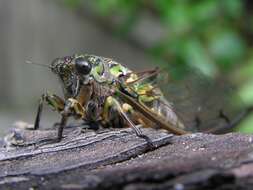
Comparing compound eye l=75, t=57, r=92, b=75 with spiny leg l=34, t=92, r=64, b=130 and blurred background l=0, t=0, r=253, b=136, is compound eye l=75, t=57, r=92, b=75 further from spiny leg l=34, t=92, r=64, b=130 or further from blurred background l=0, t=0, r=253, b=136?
blurred background l=0, t=0, r=253, b=136

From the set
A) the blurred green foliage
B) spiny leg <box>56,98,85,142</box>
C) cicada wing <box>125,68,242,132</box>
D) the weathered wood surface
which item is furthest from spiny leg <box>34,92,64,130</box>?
the blurred green foliage

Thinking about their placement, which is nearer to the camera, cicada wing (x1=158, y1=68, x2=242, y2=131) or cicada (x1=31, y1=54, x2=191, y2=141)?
cicada (x1=31, y1=54, x2=191, y2=141)

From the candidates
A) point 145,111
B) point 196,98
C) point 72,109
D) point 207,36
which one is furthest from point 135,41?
point 72,109

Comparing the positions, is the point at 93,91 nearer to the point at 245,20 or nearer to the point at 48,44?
the point at 245,20

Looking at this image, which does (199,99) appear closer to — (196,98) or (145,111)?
(196,98)

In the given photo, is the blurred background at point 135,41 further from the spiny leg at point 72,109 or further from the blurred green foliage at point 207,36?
the spiny leg at point 72,109

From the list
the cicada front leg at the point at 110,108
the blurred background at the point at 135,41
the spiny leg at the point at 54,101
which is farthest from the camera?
the blurred background at the point at 135,41

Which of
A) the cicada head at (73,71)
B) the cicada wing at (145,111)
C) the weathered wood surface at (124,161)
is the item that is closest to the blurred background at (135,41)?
the cicada wing at (145,111)

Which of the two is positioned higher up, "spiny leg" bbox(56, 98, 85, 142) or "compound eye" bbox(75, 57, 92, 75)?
"compound eye" bbox(75, 57, 92, 75)
